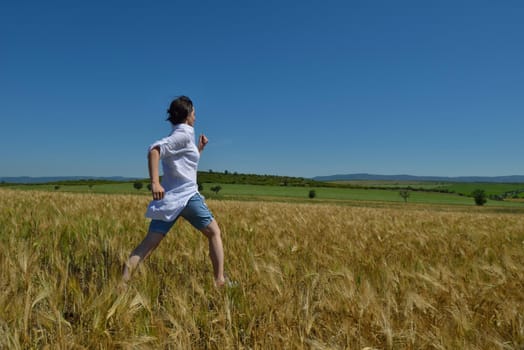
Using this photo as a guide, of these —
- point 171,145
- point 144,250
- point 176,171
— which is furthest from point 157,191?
point 144,250

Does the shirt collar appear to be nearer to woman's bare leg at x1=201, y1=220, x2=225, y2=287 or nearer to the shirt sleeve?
the shirt sleeve

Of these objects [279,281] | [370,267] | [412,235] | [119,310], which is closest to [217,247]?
[279,281]

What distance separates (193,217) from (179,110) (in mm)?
876

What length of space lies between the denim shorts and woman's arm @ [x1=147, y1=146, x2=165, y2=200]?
0.85 feet

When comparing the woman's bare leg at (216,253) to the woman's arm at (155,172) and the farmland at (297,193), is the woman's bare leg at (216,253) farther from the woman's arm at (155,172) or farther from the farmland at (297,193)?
the farmland at (297,193)

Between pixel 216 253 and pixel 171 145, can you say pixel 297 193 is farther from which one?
pixel 171 145

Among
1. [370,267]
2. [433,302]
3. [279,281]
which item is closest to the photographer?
[433,302]

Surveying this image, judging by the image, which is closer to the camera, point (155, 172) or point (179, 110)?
point (155, 172)

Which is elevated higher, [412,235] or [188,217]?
[188,217]

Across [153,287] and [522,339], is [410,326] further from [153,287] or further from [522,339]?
[153,287]

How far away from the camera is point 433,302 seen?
200 centimetres

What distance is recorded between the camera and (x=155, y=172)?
2389 mm

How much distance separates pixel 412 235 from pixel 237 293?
365cm

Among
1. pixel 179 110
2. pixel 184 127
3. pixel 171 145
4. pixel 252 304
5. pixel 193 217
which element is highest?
pixel 179 110
